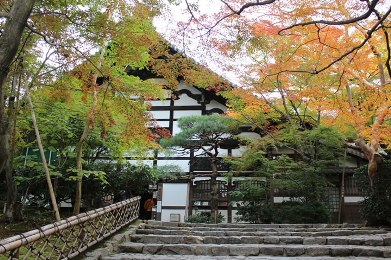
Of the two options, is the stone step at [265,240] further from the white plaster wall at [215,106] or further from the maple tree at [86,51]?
the white plaster wall at [215,106]

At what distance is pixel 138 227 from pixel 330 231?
5.04m

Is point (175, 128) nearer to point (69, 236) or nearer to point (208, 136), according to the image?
point (208, 136)

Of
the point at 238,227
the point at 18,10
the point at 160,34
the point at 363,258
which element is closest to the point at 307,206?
the point at 238,227

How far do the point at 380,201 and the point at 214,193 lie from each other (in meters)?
6.24

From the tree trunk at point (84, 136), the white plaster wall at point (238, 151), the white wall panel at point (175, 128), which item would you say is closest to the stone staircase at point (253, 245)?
the tree trunk at point (84, 136)

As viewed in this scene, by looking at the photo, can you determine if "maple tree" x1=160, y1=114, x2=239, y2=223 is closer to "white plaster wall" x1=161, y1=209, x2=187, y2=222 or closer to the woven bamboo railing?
"white plaster wall" x1=161, y1=209, x2=187, y2=222

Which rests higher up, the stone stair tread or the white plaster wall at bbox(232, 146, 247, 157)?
the white plaster wall at bbox(232, 146, 247, 157)

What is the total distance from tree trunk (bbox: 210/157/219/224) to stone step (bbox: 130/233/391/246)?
19.3 ft

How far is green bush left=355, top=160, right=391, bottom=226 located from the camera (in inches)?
422

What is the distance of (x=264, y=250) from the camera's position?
24.9 ft

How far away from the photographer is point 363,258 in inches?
275

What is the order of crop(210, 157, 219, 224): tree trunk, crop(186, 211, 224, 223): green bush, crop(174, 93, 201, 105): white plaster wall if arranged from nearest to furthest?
1. crop(186, 211, 224, 223): green bush
2. crop(210, 157, 219, 224): tree trunk
3. crop(174, 93, 201, 105): white plaster wall

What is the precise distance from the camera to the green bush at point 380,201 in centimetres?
1073

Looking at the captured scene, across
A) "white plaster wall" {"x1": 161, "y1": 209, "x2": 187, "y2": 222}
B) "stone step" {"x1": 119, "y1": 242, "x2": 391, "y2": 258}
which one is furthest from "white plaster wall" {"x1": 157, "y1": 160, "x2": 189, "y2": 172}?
"stone step" {"x1": 119, "y1": 242, "x2": 391, "y2": 258}
